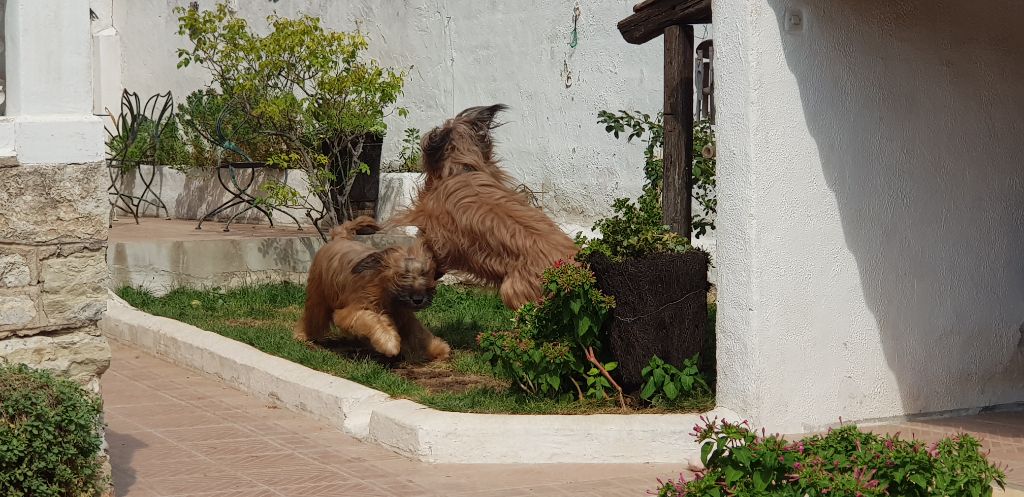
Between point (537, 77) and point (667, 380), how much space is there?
219 inches

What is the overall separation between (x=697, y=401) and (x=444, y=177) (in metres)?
2.69

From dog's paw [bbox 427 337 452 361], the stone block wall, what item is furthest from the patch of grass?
the stone block wall

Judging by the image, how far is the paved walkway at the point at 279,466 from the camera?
19.7 feet

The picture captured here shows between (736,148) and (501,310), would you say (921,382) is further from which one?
(501,310)

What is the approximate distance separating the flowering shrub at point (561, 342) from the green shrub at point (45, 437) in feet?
8.77

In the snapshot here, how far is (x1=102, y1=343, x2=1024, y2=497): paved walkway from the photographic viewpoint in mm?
6023

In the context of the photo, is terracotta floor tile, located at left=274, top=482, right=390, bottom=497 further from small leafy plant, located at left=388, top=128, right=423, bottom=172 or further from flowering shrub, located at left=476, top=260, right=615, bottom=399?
small leafy plant, located at left=388, top=128, right=423, bottom=172

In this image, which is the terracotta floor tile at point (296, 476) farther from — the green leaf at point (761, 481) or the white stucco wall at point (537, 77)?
the white stucco wall at point (537, 77)

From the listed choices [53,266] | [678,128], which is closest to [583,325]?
[678,128]

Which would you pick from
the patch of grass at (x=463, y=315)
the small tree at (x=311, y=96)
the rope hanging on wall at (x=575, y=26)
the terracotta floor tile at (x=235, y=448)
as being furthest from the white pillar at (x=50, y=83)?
the rope hanging on wall at (x=575, y=26)

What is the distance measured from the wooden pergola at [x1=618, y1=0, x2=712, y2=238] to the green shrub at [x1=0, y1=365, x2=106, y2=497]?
377cm

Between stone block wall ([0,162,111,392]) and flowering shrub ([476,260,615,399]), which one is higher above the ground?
stone block wall ([0,162,111,392])

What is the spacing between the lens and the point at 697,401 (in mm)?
6910

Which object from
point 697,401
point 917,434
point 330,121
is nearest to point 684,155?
point 697,401
